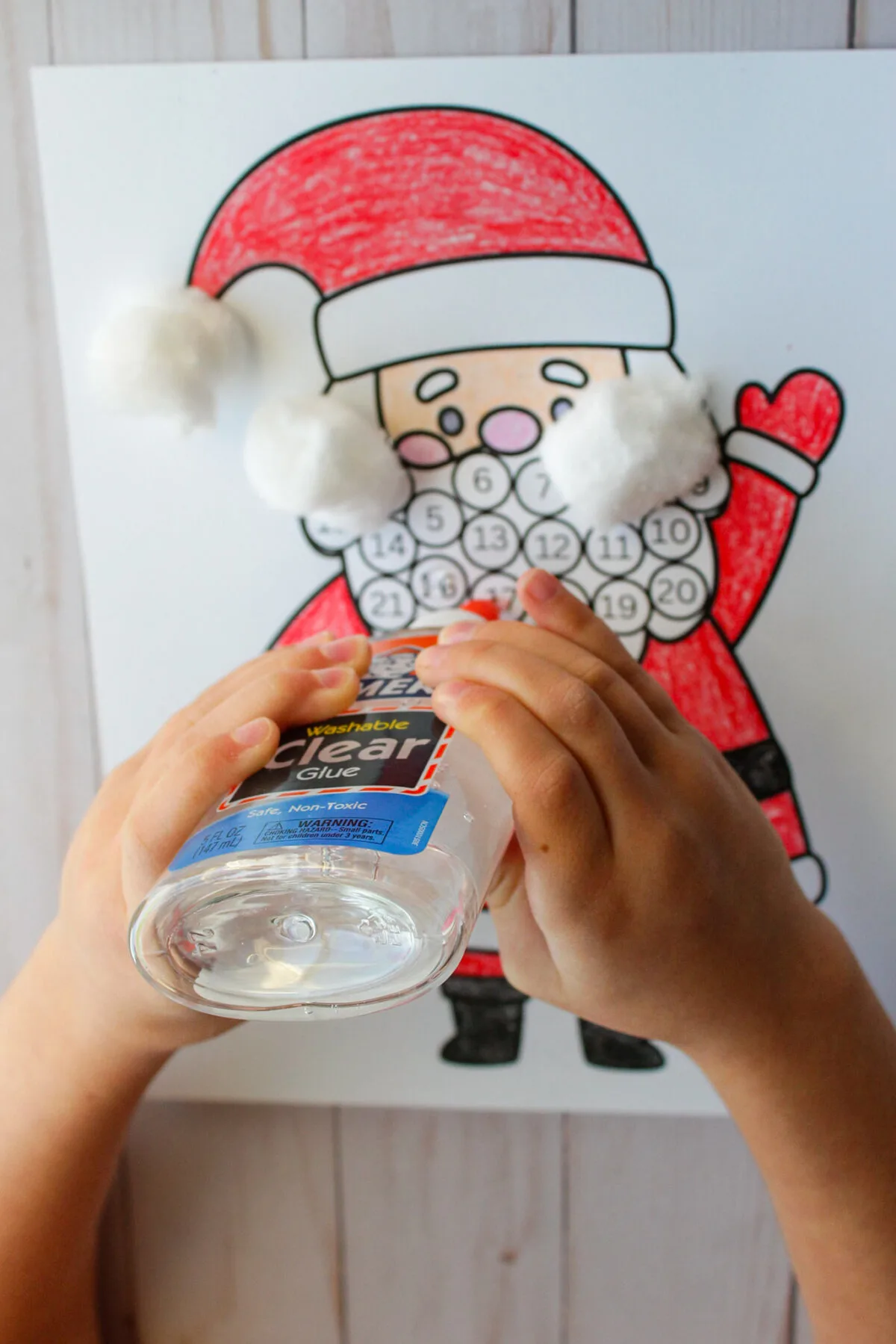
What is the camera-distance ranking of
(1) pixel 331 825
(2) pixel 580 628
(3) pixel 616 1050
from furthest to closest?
(3) pixel 616 1050 < (2) pixel 580 628 < (1) pixel 331 825

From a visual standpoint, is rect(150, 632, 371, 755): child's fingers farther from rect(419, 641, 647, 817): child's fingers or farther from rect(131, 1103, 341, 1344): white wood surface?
rect(131, 1103, 341, 1344): white wood surface

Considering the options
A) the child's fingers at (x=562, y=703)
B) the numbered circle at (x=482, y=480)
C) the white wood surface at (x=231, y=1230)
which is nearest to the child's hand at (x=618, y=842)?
the child's fingers at (x=562, y=703)

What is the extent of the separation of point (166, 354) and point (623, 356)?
0.69 ft

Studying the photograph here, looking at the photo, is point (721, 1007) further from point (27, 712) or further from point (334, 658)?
point (27, 712)

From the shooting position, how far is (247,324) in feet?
1.50

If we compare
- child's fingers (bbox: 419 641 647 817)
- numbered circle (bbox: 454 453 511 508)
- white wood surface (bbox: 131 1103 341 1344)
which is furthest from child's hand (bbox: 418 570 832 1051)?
white wood surface (bbox: 131 1103 341 1344)

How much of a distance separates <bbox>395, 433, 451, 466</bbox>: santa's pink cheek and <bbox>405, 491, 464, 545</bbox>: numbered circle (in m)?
0.01

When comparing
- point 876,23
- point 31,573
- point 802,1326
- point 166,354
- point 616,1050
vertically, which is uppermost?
point 876,23

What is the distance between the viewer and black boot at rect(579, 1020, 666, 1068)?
19.1 inches

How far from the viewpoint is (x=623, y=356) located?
44 centimetres

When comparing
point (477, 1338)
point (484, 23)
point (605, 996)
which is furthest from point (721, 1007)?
point (484, 23)

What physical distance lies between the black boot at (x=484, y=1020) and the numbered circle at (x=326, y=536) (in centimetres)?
23

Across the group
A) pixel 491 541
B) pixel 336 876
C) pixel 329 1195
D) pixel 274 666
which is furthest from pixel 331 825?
pixel 329 1195

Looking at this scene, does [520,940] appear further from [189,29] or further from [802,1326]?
[189,29]
